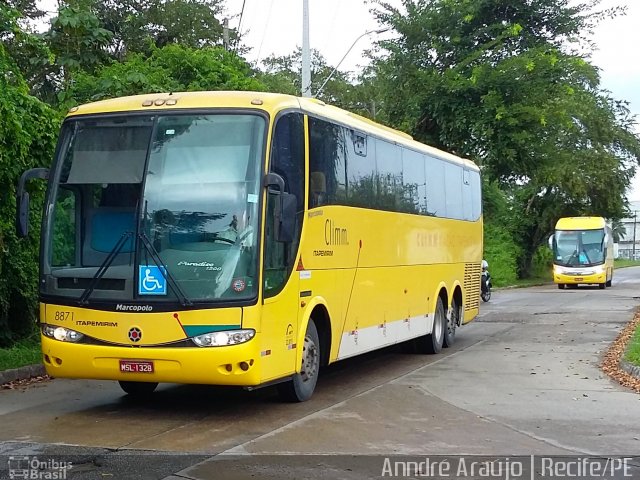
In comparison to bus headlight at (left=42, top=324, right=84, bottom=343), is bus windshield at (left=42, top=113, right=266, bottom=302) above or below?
above

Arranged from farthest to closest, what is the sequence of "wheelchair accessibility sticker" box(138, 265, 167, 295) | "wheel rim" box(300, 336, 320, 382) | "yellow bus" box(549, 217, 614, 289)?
"yellow bus" box(549, 217, 614, 289), "wheel rim" box(300, 336, 320, 382), "wheelchair accessibility sticker" box(138, 265, 167, 295)

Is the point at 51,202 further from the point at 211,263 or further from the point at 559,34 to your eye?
the point at 559,34

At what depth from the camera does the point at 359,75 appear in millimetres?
40625

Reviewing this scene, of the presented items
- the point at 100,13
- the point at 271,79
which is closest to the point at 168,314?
the point at 100,13

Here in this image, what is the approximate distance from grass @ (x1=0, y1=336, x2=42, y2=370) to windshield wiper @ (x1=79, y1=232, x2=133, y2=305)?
11.9 ft

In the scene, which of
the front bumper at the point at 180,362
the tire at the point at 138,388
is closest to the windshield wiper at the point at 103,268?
the front bumper at the point at 180,362

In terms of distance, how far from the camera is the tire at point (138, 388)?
10.3m

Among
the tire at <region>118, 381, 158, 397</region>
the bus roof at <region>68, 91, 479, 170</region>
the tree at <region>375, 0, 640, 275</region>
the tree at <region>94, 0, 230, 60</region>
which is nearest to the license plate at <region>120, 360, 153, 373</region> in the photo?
the tire at <region>118, 381, 158, 397</region>

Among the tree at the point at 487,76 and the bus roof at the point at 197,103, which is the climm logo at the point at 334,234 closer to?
the bus roof at the point at 197,103

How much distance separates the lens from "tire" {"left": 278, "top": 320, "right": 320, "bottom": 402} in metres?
9.80

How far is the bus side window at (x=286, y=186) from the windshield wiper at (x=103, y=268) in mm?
1432

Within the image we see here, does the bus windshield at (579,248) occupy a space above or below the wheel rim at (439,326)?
above

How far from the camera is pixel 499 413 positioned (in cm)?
959

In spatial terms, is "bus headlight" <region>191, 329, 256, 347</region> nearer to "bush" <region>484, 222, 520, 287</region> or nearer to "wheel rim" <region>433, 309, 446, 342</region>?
"wheel rim" <region>433, 309, 446, 342</region>
